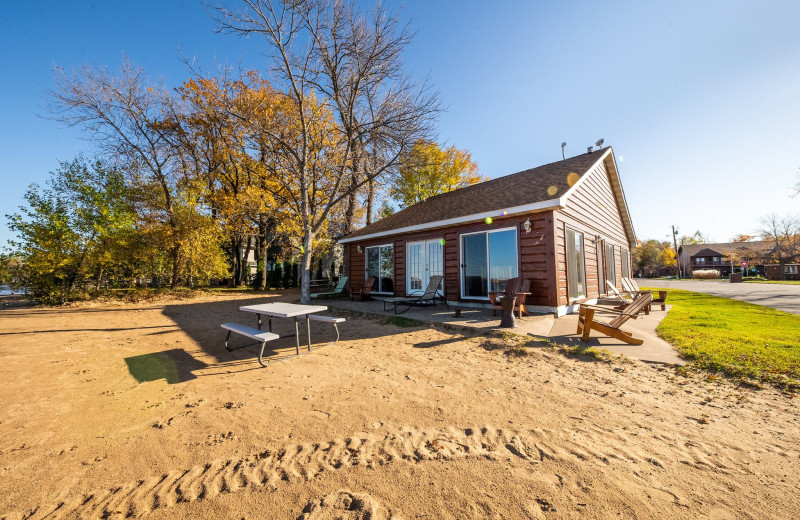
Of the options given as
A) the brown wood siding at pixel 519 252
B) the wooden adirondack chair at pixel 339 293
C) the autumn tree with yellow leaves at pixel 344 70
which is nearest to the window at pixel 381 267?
the brown wood siding at pixel 519 252

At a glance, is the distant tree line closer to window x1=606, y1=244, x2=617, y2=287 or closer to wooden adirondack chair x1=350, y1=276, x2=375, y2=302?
wooden adirondack chair x1=350, y1=276, x2=375, y2=302

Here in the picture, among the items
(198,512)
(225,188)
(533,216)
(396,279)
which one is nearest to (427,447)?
(198,512)

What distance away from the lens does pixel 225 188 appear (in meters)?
18.5

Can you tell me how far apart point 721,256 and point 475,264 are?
6929 centimetres

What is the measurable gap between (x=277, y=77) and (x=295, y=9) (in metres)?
2.09

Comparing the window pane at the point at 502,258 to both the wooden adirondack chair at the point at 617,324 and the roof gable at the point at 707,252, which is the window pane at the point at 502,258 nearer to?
the wooden adirondack chair at the point at 617,324

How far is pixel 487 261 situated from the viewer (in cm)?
880

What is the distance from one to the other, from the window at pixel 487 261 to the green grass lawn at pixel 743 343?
3540 millimetres

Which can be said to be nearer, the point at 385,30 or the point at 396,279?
the point at 385,30

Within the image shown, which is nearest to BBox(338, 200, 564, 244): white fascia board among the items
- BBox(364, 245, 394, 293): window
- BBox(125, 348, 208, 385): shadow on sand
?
BBox(364, 245, 394, 293): window

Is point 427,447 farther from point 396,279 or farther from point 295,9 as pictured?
point 295,9

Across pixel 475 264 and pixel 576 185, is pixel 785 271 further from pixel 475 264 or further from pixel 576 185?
pixel 475 264

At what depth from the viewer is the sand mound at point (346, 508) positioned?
64.6 inches

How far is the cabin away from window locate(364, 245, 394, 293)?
0.04 m
